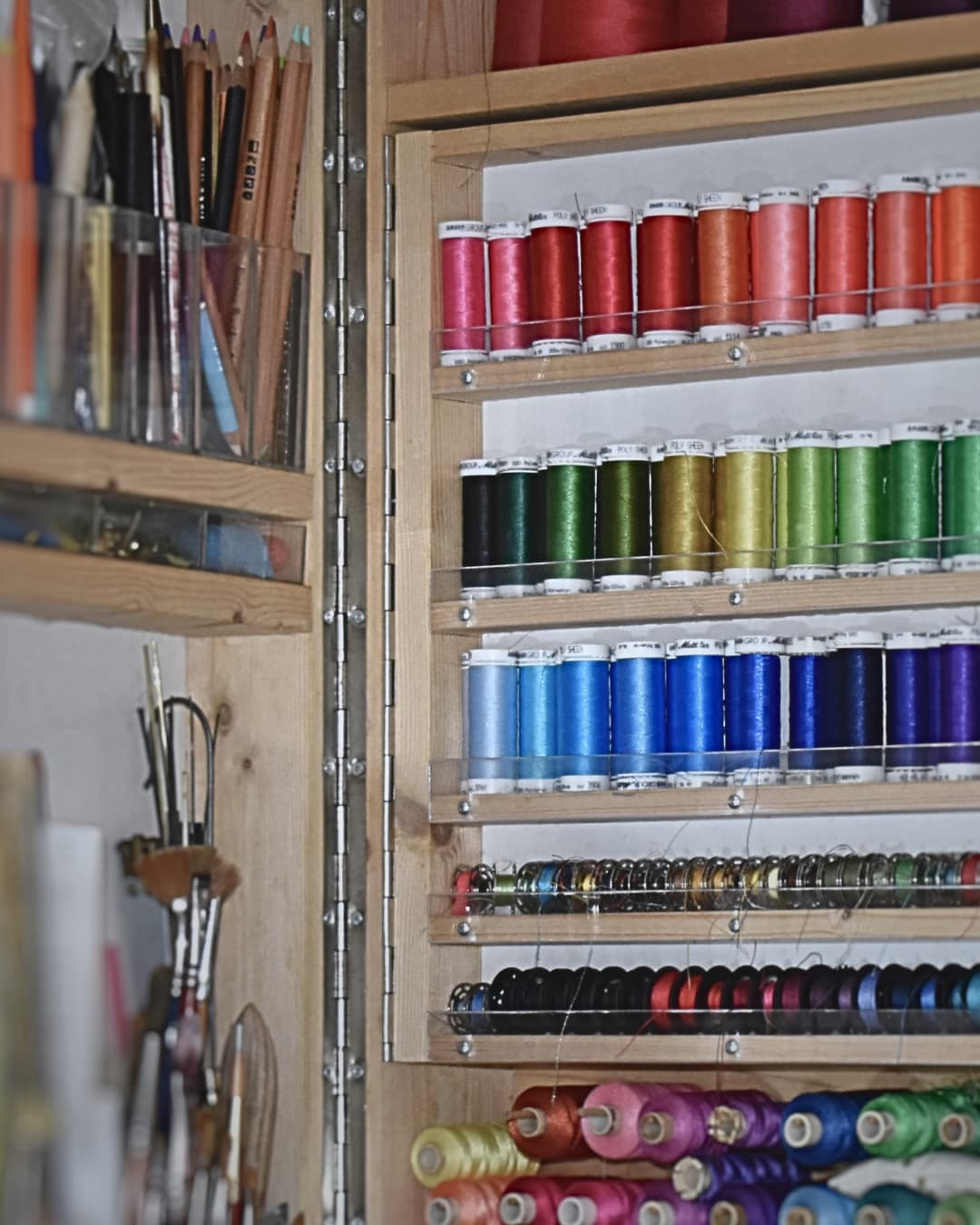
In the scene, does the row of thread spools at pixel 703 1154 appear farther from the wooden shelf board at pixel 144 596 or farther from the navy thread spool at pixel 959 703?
the wooden shelf board at pixel 144 596

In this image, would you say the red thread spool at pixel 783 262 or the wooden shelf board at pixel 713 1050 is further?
the red thread spool at pixel 783 262

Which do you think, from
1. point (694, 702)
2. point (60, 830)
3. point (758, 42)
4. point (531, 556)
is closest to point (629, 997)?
point (694, 702)

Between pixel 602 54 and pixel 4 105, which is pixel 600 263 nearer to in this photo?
pixel 602 54

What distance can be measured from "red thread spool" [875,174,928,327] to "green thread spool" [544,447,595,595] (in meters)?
0.34

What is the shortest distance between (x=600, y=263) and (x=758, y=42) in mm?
271

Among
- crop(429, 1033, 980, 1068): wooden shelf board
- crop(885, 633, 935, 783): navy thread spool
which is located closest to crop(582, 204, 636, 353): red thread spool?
crop(885, 633, 935, 783): navy thread spool

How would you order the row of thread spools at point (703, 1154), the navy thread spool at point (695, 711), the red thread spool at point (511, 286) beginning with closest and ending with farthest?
the row of thread spools at point (703, 1154), the navy thread spool at point (695, 711), the red thread spool at point (511, 286)

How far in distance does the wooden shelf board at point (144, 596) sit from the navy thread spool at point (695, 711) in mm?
382

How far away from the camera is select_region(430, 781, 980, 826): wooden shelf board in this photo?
1.90 m

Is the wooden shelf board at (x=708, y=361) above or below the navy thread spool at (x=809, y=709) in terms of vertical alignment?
above

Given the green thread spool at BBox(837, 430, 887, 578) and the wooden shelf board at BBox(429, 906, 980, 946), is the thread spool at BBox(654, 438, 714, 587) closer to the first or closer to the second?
the green thread spool at BBox(837, 430, 887, 578)

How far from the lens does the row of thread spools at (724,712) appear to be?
194 cm

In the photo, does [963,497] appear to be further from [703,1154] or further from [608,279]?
[703,1154]

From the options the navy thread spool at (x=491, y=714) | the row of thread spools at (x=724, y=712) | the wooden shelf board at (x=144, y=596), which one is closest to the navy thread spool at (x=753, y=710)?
the row of thread spools at (x=724, y=712)
